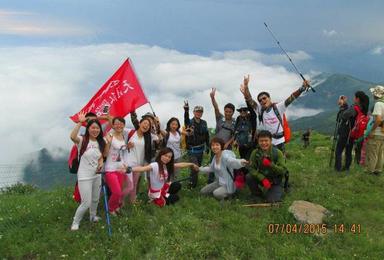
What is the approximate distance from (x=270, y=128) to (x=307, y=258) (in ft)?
15.7

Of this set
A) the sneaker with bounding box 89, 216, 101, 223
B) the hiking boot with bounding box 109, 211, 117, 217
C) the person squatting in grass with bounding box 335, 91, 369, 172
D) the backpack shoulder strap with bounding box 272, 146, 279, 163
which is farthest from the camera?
the person squatting in grass with bounding box 335, 91, 369, 172

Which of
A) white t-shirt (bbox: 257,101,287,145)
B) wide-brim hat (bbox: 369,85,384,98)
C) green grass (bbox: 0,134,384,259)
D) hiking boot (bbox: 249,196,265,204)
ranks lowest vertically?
green grass (bbox: 0,134,384,259)

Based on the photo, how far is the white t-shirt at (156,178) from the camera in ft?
38.1

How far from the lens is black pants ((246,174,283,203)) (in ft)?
39.0

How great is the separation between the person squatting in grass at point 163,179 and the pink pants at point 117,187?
1.35 ft

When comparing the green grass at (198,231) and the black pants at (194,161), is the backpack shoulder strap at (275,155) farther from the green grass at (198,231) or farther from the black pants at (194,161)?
the black pants at (194,161)

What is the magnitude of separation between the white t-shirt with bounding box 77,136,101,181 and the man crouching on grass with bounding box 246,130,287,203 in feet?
15.7

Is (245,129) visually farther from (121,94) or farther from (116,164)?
(116,164)

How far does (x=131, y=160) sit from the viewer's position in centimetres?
1143

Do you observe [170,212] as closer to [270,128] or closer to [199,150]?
[199,150]

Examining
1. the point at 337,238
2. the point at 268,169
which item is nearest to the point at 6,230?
the point at 268,169

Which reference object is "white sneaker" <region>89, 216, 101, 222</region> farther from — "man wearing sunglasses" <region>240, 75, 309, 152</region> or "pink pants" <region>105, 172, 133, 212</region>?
"man wearing sunglasses" <region>240, 75, 309, 152</region>

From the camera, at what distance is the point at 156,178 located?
463 inches

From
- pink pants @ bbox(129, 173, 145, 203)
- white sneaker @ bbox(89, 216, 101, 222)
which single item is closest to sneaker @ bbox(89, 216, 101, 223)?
white sneaker @ bbox(89, 216, 101, 222)
